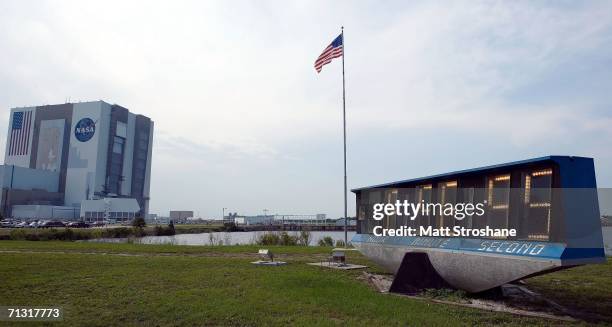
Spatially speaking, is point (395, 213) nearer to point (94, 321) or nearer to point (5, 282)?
point (94, 321)

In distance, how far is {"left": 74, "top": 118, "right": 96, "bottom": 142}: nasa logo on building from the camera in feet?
404

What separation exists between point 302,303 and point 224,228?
336 feet

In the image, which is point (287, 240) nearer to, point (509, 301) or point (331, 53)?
point (331, 53)

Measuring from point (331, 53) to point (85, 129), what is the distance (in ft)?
366

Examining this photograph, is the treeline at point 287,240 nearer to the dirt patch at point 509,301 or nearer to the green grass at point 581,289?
the green grass at point 581,289

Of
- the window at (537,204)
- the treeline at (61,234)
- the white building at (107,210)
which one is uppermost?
the white building at (107,210)

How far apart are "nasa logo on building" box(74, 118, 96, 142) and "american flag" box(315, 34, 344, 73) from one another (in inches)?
4259

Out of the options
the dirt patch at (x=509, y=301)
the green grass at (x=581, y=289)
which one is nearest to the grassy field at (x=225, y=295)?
the green grass at (x=581, y=289)

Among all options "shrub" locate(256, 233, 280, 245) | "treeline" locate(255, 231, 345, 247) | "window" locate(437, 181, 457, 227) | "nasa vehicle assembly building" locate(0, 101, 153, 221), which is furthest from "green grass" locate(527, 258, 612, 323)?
"nasa vehicle assembly building" locate(0, 101, 153, 221)

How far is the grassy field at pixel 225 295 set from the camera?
35.7ft

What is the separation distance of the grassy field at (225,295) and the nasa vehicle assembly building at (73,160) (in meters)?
108

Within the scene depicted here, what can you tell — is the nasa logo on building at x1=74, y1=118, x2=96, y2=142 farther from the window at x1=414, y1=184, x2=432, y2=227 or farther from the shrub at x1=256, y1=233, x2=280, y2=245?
the window at x1=414, y1=184, x2=432, y2=227

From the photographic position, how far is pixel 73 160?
411 feet

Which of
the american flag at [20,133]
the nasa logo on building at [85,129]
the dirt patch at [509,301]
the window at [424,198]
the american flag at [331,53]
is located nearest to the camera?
the dirt patch at [509,301]
